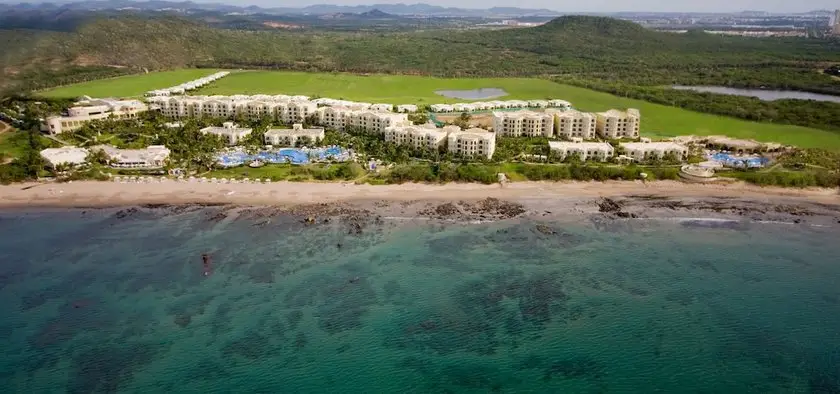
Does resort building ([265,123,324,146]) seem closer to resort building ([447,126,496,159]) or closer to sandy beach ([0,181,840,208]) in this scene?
sandy beach ([0,181,840,208])

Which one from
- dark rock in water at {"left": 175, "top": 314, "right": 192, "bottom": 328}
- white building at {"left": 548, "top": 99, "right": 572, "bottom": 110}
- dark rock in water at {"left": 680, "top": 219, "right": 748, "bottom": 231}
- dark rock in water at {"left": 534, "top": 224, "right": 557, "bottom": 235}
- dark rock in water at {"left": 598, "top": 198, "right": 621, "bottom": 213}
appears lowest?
dark rock in water at {"left": 175, "top": 314, "right": 192, "bottom": 328}

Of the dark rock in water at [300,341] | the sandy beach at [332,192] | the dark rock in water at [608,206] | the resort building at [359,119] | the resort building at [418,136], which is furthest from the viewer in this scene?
the resort building at [359,119]

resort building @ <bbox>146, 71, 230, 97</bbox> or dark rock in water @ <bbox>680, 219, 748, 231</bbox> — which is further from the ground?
resort building @ <bbox>146, 71, 230, 97</bbox>

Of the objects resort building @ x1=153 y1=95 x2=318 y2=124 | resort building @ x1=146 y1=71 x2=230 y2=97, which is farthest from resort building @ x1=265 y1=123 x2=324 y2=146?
resort building @ x1=146 y1=71 x2=230 y2=97

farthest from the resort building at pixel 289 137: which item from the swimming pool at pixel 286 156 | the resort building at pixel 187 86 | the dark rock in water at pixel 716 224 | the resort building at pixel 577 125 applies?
the dark rock in water at pixel 716 224

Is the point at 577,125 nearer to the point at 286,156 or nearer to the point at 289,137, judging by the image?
the point at 289,137

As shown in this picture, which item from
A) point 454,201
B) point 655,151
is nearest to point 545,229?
point 454,201

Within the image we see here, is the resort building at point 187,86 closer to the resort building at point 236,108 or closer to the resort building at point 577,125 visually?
the resort building at point 236,108
